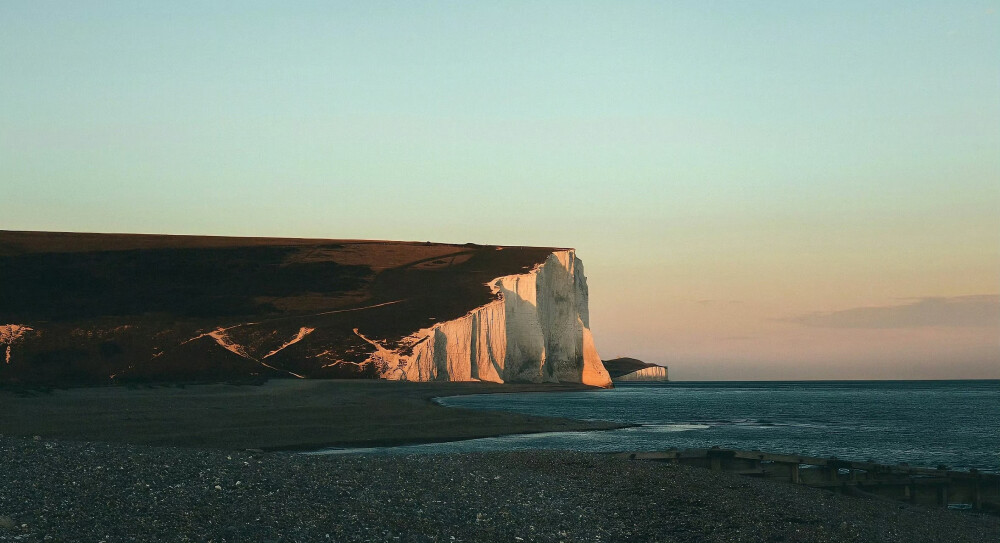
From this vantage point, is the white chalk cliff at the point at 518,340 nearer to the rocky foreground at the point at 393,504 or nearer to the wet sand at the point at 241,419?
the wet sand at the point at 241,419

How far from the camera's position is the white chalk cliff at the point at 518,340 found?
84000mm

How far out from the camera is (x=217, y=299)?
96.3 metres

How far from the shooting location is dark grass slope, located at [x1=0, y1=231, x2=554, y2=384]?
261 feet

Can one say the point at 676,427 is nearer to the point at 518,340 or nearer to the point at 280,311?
the point at 518,340

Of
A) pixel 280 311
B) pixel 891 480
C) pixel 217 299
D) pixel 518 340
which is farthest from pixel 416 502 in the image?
pixel 217 299

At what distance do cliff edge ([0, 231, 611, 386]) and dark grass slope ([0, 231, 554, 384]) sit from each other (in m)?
0.20

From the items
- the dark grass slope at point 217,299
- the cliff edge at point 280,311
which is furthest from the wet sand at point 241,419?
the cliff edge at point 280,311

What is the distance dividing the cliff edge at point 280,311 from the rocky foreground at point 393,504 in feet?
Answer: 202

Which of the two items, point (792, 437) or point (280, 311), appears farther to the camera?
point (280, 311)

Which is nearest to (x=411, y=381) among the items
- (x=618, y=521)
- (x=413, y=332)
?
(x=413, y=332)

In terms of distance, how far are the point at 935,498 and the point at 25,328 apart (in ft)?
269

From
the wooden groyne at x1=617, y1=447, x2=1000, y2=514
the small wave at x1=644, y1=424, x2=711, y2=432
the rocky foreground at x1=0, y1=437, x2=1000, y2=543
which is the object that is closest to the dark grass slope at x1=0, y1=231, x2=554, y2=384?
the small wave at x1=644, y1=424, x2=711, y2=432

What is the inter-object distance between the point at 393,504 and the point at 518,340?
264ft

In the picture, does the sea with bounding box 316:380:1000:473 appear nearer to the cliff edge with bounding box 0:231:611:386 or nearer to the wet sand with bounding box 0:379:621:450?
the wet sand with bounding box 0:379:621:450
